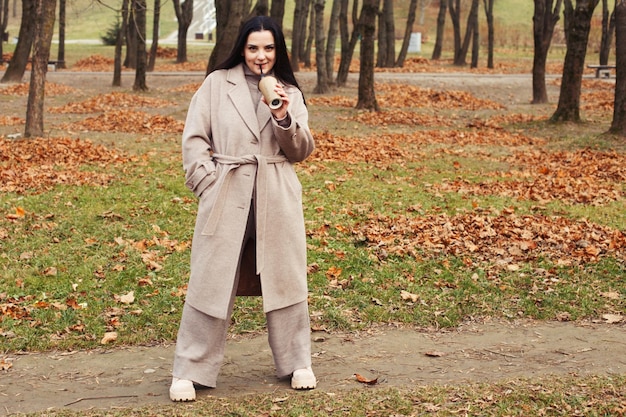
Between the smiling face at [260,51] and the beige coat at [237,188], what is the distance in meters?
0.13

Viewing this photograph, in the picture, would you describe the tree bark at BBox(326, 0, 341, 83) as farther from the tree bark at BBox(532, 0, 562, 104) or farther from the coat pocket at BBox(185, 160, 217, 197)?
the coat pocket at BBox(185, 160, 217, 197)

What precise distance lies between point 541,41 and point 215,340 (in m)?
21.0

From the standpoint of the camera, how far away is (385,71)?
36250 millimetres

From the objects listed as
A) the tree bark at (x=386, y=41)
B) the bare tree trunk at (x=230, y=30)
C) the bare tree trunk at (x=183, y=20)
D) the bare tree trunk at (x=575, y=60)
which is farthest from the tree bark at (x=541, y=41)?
the bare tree trunk at (x=183, y=20)

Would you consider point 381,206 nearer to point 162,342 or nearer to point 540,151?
point 162,342

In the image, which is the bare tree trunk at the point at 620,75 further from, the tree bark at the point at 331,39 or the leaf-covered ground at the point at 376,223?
the tree bark at the point at 331,39

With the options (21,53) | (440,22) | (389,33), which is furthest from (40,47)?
(440,22)

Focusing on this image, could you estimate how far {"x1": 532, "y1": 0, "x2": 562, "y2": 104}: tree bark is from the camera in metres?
24.2

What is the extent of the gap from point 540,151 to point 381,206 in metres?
6.25

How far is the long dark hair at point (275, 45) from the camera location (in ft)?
17.0

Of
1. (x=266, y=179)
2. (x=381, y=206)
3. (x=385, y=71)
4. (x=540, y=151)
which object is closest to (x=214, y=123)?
(x=266, y=179)

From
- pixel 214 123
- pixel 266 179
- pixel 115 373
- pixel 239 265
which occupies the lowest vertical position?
pixel 115 373

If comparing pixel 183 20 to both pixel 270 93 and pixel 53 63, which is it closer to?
pixel 53 63

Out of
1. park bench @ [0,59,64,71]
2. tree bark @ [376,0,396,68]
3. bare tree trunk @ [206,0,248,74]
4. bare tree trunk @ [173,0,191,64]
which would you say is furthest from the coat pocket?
bare tree trunk @ [173,0,191,64]
